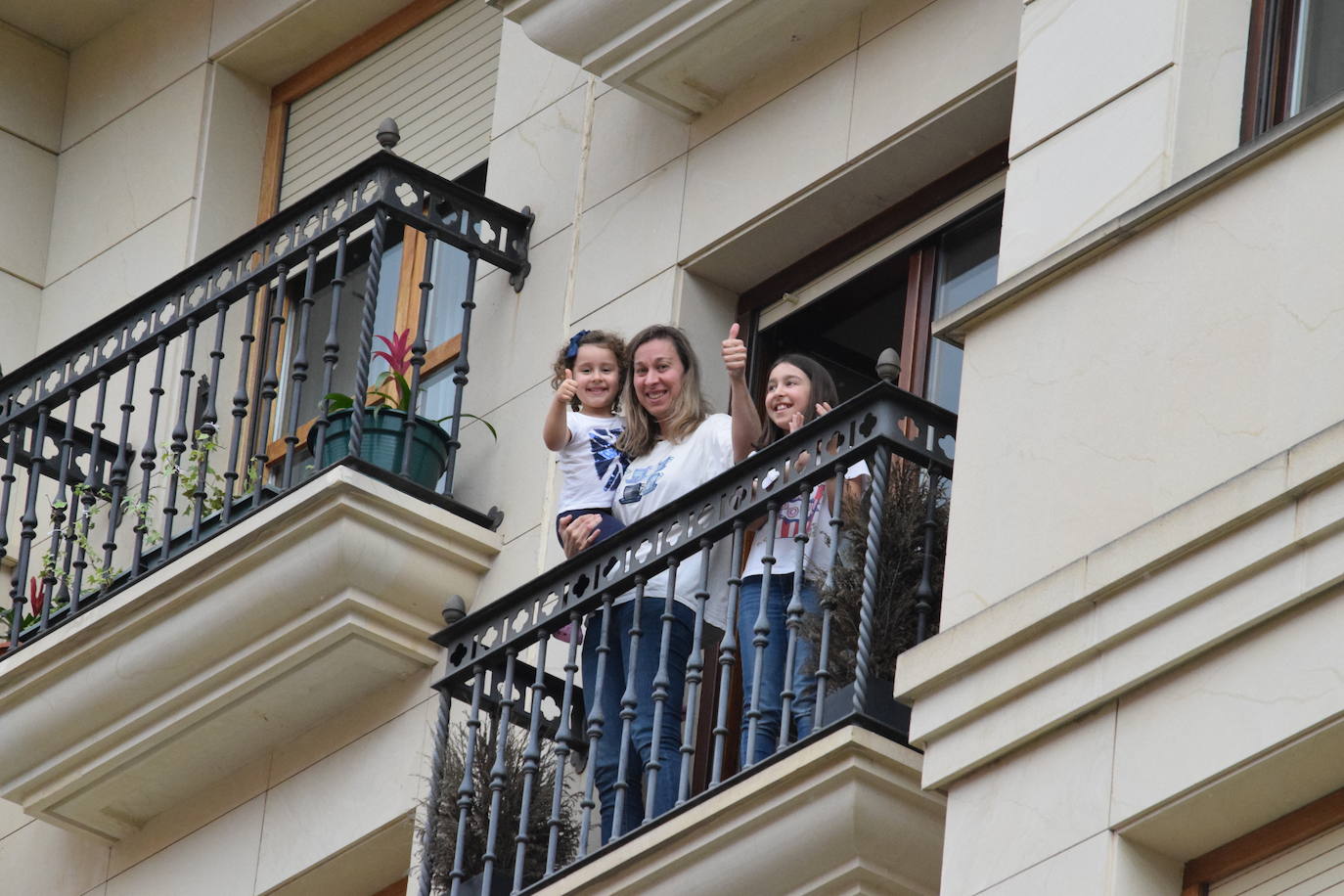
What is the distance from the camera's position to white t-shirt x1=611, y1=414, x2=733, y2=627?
10.4 metres

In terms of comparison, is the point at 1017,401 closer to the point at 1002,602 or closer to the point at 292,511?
the point at 1002,602

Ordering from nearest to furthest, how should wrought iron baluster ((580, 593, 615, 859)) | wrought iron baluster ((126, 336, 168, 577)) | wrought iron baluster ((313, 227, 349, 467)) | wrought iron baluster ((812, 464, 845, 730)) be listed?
wrought iron baluster ((812, 464, 845, 730)) → wrought iron baluster ((580, 593, 615, 859)) → wrought iron baluster ((313, 227, 349, 467)) → wrought iron baluster ((126, 336, 168, 577))

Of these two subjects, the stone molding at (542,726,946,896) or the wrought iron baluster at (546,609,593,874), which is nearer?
the stone molding at (542,726,946,896)

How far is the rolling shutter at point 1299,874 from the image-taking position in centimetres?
751

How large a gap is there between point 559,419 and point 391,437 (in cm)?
140

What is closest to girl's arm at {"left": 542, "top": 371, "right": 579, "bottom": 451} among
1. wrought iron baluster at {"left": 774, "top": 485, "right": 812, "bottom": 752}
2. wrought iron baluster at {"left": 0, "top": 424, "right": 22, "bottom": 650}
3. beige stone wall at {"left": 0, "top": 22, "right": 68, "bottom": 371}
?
wrought iron baluster at {"left": 774, "top": 485, "right": 812, "bottom": 752}

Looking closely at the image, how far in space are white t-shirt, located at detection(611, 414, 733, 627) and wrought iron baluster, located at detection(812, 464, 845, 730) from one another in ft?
2.55

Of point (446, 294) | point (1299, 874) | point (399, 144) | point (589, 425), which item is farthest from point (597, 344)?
point (1299, 874)

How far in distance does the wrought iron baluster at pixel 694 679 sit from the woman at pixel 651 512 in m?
0.10

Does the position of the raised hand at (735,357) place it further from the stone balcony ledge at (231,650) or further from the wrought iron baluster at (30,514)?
the wrought iron baluster at (30,514)

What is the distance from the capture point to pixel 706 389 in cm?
1184

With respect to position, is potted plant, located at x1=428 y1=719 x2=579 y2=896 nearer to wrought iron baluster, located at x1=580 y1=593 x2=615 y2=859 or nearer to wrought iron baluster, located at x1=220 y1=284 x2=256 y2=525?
wrought iron baluster, located at x1=580 y1=593 x2=615 y2=859

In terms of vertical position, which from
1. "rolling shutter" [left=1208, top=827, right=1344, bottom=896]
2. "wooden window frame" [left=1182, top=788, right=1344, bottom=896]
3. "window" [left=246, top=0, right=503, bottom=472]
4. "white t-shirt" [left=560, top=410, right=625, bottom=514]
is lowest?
"rolling shutter" [left=1208, top=827, right=1344, bottom=896]

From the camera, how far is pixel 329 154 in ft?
48.7
